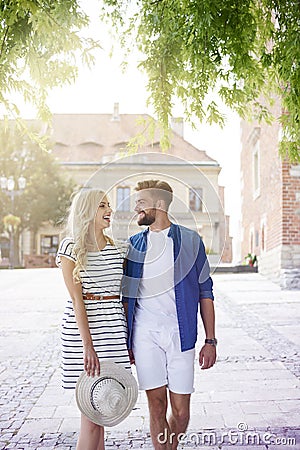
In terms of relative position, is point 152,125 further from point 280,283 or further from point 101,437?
point 280,283

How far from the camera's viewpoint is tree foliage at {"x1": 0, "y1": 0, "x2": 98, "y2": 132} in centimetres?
326

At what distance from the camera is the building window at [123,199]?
10.6 feet

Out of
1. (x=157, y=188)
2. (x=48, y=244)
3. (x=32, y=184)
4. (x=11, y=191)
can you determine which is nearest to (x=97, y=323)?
(x=157, y=188)

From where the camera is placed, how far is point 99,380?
3127mm

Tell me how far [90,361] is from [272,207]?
16.4 metres

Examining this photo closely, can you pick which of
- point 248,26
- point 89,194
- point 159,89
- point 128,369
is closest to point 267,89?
point 159,89

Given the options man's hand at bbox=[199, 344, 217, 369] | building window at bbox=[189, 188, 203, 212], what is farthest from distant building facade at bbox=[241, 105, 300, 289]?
building window at bbox=[189, 188, 203, 212]

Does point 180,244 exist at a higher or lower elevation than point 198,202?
lower

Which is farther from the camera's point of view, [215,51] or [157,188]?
[215,51]

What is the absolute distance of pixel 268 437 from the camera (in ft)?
13.0

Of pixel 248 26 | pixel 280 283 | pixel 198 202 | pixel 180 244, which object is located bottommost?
pixel 280 283

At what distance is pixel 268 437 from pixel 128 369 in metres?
1.25

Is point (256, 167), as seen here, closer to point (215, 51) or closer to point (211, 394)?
point (211, 394)

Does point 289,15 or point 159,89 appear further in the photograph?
point 159,89
